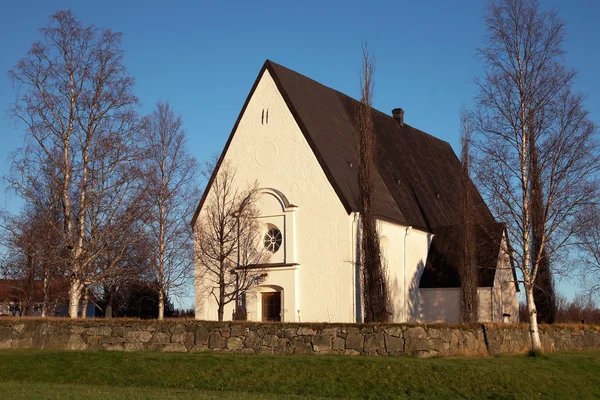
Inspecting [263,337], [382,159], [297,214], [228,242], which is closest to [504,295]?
[382,159]

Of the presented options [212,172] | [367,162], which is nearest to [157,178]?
[212,172]

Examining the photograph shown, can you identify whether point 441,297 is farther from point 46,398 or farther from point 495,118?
point 46,398

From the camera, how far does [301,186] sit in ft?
92.9

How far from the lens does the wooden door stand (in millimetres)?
28188

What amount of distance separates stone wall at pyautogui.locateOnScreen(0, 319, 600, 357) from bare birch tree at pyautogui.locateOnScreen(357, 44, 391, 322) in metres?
4.79

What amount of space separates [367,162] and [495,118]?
5.22 metres

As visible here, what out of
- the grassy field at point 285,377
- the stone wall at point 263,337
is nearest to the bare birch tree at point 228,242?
the stone wall at point 263,337

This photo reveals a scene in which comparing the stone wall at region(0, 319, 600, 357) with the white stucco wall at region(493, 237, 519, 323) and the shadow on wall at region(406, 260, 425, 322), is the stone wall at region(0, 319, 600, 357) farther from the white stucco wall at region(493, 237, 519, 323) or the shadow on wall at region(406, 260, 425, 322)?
the white stucco wall at region(493, 237, 519, 323)

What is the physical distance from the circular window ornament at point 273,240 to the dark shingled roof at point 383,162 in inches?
125

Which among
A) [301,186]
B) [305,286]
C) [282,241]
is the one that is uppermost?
[301,186]

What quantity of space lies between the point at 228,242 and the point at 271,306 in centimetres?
301

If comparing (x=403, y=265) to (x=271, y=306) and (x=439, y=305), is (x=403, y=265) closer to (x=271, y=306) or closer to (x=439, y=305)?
(x=439, y=305)

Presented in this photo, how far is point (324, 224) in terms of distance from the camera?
27578 millimetres

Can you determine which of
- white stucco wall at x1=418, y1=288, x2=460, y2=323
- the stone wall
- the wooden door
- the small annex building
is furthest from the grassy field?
white stucco wall at x1=418, y1=288, x2=460, y2=323
